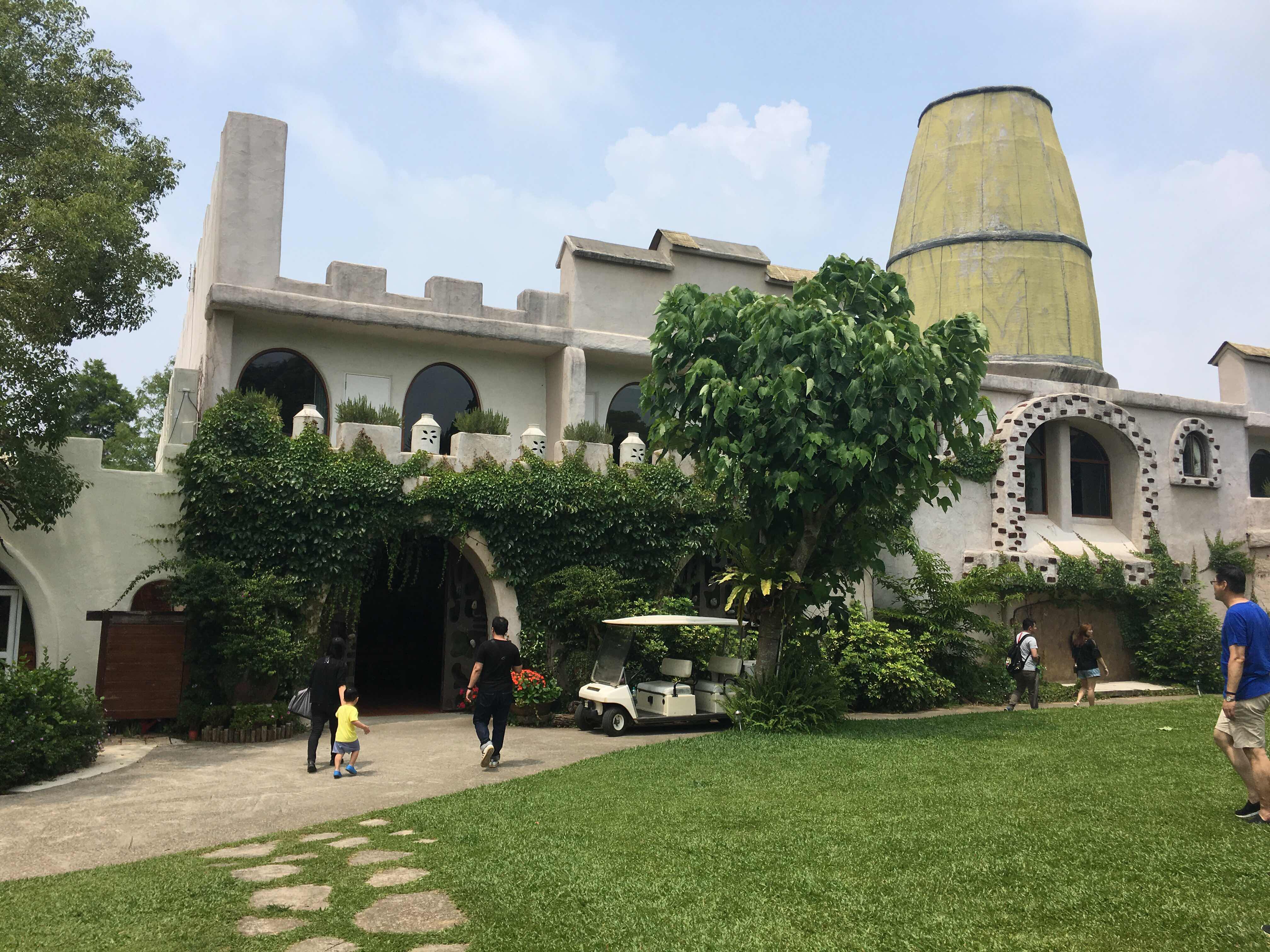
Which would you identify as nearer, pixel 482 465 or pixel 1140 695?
pixel 482 465

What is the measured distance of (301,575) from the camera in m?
14.5

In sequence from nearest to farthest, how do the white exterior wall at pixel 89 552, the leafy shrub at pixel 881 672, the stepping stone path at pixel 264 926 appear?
the stepping stone path at pixel 264 926
the white exterior wall at pixel 89 552
the leafy shrub at pixel 881 672

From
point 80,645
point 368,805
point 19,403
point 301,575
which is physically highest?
point 19,403

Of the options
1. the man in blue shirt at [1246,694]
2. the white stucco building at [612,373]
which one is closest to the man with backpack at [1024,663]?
the white stucco building at [612,373]

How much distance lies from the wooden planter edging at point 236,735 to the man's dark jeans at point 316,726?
8.11 ft

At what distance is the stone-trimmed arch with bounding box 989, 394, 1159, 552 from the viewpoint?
65.9ft

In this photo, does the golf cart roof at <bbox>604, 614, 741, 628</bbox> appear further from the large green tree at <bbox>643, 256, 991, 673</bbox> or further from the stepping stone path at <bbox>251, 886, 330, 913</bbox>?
the stepping stone path at <bbox>251, 886, 330, 913</bbox>

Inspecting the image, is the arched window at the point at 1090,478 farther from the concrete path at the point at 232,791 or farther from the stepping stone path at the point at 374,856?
the stepping stone path at the point at 374,856

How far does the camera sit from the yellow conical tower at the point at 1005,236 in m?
22.4

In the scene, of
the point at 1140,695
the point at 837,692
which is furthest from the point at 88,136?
the point at 1140,695

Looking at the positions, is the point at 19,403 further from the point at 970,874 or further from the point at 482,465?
the point at 970,874

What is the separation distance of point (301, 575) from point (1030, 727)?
10.3 metres

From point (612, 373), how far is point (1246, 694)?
45.5 feet

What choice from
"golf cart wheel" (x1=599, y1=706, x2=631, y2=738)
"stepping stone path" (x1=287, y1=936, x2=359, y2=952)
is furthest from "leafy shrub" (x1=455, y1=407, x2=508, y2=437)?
"stepping stone path" (x1=287, y1=936, x2=359, y2=952)
